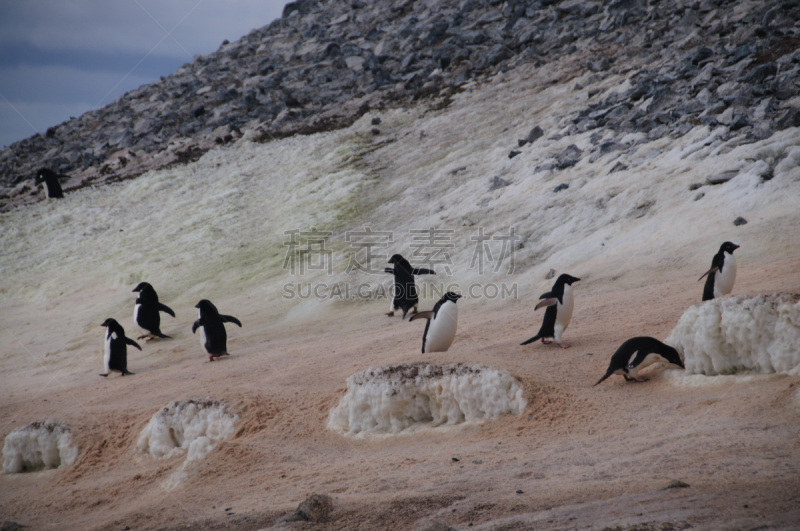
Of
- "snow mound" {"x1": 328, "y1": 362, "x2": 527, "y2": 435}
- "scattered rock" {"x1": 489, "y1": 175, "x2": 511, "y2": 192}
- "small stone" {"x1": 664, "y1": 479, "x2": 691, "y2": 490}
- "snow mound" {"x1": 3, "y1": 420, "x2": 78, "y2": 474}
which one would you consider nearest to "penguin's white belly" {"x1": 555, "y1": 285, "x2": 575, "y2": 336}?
"snow mound" {"x1": 328, "y1": 362, "x2": 527, "y2": 435}

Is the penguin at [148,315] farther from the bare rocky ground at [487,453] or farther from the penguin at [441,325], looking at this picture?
the penguin at [441,325]

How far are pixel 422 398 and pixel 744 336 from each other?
2849 millimetres

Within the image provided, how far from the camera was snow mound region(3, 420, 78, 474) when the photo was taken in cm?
719

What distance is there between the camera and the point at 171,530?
15.9ft

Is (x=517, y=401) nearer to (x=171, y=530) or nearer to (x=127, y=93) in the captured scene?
(x=171, y=530)

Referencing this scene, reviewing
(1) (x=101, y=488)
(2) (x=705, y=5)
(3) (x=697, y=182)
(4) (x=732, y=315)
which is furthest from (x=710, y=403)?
(2) (x=705, y=5)

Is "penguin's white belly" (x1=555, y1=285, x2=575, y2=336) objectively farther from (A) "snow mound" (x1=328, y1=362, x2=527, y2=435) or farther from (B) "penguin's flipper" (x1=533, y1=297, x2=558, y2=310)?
(A) "snow mound" (x1=328, y1=362, x2=527, y2=435)

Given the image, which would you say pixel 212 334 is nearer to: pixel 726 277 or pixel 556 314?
pixel 556 314

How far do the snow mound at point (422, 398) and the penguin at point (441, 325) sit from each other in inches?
68.6

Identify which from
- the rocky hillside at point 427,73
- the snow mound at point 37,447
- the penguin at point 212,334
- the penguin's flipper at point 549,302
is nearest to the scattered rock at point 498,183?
the rocky hillside at point 427,73

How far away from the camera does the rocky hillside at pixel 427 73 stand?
52.5ft

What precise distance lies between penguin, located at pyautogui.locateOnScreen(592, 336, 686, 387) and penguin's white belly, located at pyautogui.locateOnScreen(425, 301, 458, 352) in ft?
7.95

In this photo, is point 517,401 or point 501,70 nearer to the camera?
point 517,401

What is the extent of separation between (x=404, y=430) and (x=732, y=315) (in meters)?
3.05
